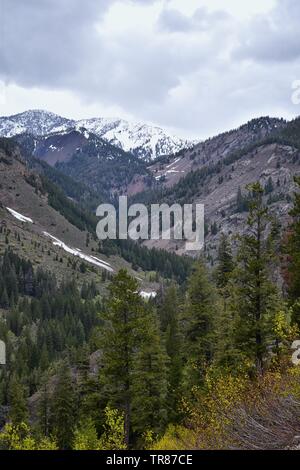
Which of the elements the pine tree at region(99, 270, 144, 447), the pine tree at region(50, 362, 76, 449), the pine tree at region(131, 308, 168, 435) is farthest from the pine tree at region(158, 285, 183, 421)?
the pine tree at region(50, 362, 76, 449)

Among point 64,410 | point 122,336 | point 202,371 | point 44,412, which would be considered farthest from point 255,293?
point 44,412

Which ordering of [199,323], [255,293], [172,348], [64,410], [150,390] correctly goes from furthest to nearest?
[172,348] → [64,410] → [199,323] → [150,390] → [255,293]

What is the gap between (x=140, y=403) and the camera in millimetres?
34812

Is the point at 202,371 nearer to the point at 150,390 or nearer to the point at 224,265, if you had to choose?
the point at 150,390

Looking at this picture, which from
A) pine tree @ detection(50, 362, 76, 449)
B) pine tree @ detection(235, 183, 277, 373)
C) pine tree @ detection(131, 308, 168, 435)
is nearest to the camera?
pine tree @ detection(235, 183, 277, 373)

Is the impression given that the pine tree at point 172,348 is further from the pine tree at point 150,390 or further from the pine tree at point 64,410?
the pine tree at point 64,410

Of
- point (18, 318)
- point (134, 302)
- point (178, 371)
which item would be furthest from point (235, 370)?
point (18, 318)

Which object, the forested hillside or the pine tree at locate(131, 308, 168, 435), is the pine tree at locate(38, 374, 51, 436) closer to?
the forested hillside

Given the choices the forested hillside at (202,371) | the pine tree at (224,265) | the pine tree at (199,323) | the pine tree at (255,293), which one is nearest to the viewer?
the forested hillside at (202,371)


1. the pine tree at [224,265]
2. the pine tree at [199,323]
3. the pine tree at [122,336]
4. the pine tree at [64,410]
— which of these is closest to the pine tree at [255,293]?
the pine tree at [122,336]

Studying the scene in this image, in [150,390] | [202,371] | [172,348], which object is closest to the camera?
[150,390]
